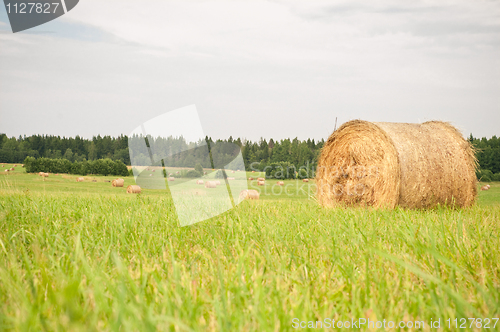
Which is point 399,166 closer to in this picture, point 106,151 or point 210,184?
point 210,184

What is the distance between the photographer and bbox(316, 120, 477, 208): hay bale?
6.78 meters

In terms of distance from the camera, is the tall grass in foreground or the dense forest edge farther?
the dense forest edge

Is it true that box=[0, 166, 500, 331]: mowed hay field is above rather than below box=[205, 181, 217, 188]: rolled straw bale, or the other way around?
above

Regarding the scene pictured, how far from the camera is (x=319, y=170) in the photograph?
8688 millimetres

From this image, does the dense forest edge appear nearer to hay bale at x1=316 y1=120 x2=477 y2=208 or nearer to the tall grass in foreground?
hay bale at x1=316 y1=120 x2=477 y2=208

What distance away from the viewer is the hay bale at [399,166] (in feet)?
22.2

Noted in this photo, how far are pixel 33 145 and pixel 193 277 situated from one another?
61.2m

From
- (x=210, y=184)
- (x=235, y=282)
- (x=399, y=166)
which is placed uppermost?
(x=399, y=166)

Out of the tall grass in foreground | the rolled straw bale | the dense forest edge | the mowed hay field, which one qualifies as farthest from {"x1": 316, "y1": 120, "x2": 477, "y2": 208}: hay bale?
the dense forest edge

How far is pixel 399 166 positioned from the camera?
6.64 meters

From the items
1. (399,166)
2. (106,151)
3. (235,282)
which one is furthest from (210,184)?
(106,151)

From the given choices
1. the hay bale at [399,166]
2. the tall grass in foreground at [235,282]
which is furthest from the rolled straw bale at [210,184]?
the tall grass in foreground at [235,282]

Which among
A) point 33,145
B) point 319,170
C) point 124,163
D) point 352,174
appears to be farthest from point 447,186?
point 33,145

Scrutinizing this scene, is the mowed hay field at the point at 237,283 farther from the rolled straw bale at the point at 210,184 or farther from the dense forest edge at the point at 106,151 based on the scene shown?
the dense forest edge at the point at 106,151
